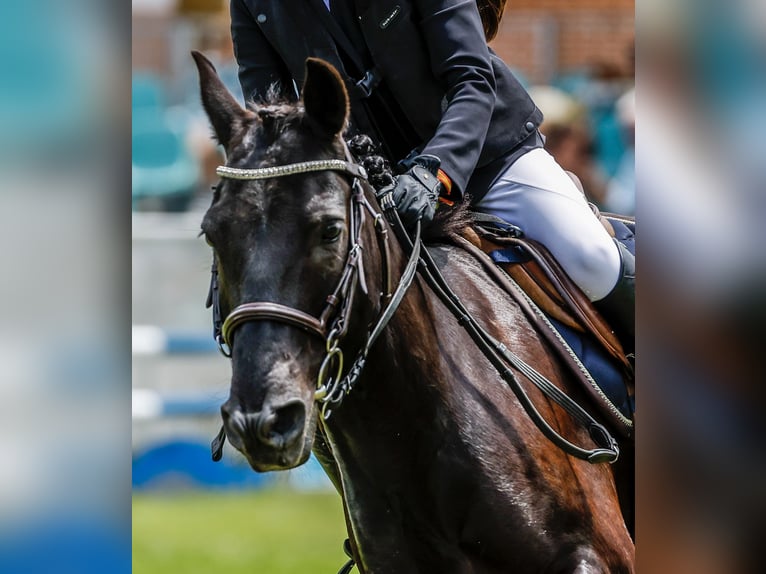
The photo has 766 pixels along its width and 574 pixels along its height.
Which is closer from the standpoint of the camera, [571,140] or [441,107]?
[441,107]

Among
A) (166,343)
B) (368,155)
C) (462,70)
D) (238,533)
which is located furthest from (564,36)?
(368,155)

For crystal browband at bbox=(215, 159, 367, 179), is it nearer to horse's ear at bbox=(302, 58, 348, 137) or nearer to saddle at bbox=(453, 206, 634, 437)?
horse's ear at bbox=(302, 58, 348, 137)

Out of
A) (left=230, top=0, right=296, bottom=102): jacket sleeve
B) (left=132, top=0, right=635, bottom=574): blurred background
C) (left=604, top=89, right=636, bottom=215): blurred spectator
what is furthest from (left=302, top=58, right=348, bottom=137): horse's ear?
(left=604, top=89, right=636, bottom=215): blurred spectator

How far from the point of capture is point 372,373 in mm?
2988

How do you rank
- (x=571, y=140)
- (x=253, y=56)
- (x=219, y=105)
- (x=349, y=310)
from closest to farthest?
(x=349, y=310) < (x=219, y=105) < (x=253, y=56) < (x=571, y=140)

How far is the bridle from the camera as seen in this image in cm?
253

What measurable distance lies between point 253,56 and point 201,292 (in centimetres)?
739

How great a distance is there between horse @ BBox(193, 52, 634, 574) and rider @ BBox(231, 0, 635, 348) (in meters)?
0.27

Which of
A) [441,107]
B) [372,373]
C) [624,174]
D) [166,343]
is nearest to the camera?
A: [372,373]

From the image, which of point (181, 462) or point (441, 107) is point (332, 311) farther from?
point (181, 462)

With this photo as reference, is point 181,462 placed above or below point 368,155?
below

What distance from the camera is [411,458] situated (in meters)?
3.02
